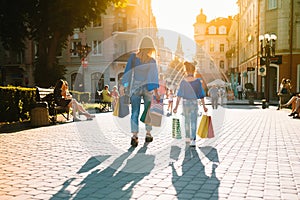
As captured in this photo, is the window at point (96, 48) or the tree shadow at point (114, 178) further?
the window at point (96, 48)

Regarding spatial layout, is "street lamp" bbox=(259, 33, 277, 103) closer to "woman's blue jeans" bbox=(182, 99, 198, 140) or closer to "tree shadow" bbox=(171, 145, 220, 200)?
"woman's blue jeans" bbox=(182, 99, 198, 140)

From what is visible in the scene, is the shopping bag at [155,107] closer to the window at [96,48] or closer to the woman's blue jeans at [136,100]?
the woman's blue jeans at [136,100]

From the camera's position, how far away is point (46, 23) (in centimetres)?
2027

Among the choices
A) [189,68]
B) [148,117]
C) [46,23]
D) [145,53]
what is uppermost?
[46,23]

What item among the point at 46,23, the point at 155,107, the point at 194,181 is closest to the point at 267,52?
the point at 46,23

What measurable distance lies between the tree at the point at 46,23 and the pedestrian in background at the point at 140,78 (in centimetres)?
1330

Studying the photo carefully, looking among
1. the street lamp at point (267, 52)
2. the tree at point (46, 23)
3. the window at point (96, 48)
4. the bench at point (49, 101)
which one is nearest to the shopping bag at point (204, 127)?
the bench at point (49, 101)

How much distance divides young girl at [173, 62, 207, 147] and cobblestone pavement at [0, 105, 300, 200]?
42cm

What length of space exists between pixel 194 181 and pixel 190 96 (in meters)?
3.04

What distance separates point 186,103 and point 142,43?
1.54 metres

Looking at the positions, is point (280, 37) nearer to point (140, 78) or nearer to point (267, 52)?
point (267, 52)

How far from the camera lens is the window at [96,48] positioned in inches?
1590

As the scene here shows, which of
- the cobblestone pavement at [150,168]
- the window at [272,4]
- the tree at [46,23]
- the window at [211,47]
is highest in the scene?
the window at [211,47]

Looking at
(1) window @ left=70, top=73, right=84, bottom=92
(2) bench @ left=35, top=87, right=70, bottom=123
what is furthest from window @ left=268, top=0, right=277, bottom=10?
(2) bench @ left=35, top=87, right=70, bottom=123
